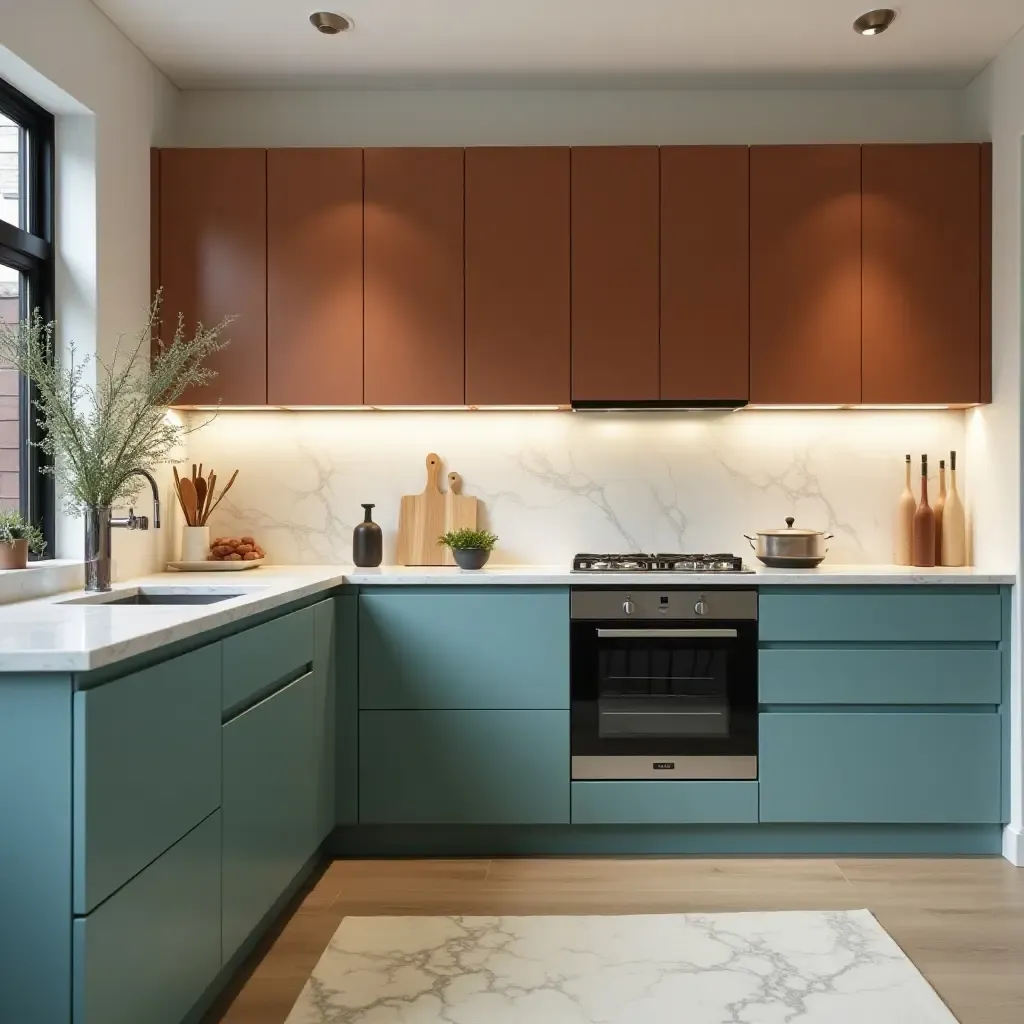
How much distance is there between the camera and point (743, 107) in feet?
12.5

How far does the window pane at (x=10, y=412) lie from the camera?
3.03 meters

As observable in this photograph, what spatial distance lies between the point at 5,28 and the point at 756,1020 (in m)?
3.05

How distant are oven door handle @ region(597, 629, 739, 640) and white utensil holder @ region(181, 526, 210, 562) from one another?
146 centimetres

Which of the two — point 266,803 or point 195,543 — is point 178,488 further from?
point 266,803

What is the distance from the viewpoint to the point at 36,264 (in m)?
3.09

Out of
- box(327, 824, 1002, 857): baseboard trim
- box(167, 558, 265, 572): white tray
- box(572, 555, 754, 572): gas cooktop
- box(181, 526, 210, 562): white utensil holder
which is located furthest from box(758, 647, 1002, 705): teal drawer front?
box(181, 526, 210, 562): white utensil holder

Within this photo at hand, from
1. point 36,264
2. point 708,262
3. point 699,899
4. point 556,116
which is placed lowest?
point 699,899

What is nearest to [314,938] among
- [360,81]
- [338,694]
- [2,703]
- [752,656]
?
[338,694]

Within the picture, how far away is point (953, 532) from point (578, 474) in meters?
1.38

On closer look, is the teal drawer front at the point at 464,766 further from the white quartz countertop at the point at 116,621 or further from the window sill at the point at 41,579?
the window sill at the point at 41,579

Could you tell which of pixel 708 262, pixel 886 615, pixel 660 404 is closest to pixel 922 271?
pixel 708 262

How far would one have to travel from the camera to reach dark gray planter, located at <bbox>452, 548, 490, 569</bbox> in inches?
137

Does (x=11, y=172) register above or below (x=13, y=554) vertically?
above

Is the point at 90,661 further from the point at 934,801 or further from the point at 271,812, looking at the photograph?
the point at 934,801
